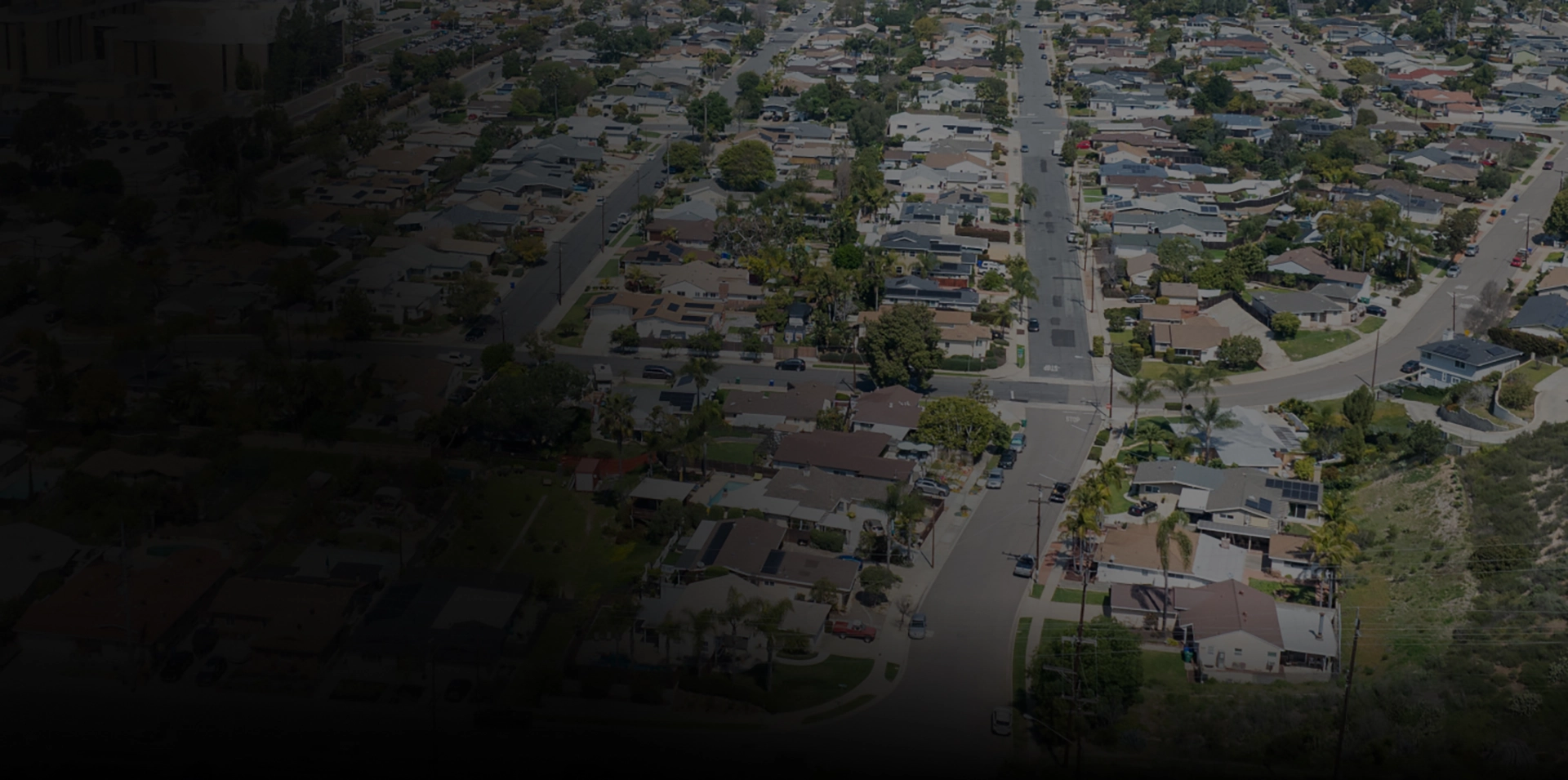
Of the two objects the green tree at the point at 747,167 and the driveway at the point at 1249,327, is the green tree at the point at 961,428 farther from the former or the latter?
the green tree at the point at 747,167

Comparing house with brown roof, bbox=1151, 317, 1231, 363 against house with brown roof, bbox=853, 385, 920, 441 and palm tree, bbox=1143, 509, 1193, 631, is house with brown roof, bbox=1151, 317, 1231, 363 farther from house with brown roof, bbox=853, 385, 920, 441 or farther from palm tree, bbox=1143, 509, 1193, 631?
palm tree, bbox=1143, 509, 1193, 631

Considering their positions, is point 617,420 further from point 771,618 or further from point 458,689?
point 458,689

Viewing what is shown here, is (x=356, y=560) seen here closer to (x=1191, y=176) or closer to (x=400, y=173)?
(x=400, y=173)

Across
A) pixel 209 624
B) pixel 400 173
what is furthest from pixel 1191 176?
pixel 209 624

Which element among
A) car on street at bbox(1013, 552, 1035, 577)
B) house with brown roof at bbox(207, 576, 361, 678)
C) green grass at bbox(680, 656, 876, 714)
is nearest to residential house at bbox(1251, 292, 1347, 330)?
car on street at bbox(1013, 552, 1035, 577)

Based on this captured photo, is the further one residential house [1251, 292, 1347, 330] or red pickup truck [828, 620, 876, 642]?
residential house [1251, 292, 1347, 330]

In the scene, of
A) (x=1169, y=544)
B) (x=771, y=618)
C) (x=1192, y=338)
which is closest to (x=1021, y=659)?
(x=771, y=618)
